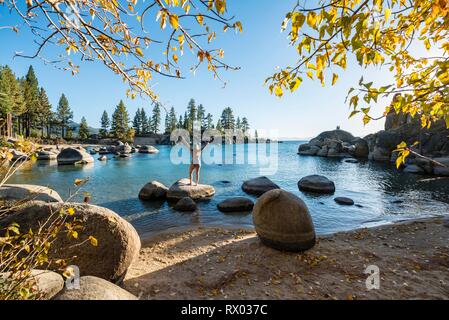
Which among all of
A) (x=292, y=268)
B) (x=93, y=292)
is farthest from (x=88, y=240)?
(x=292, y=268)

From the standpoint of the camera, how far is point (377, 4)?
1684 millimetres

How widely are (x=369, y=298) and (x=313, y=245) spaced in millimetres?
2191

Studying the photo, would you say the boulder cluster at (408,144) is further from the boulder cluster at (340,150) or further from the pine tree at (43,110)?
the pine tree at (43,110)

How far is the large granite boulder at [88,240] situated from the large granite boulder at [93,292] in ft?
6.97

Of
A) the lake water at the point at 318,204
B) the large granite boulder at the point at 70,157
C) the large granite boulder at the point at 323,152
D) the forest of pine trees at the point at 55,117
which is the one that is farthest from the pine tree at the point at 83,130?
the large granite boulder at the point at 323,152

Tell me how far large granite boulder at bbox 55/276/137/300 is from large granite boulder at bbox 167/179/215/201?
10.8 m

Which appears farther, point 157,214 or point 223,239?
point 157,214

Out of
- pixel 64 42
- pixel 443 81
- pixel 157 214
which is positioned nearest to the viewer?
pixel 443 81

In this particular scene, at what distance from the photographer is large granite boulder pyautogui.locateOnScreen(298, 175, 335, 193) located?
52.9ft

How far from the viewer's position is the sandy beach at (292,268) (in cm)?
429

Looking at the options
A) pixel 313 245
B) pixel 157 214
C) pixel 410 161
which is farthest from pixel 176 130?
pixel 313 245

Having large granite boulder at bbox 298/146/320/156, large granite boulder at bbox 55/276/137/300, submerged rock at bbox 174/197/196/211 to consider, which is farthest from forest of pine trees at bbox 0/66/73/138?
large granite boulder at bbox 298/146/320/156

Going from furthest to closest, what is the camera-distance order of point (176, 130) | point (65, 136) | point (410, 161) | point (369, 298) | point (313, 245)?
point (176, 130), point (65, 136), point (410, 161), point (313, 245), point (369, 298)
